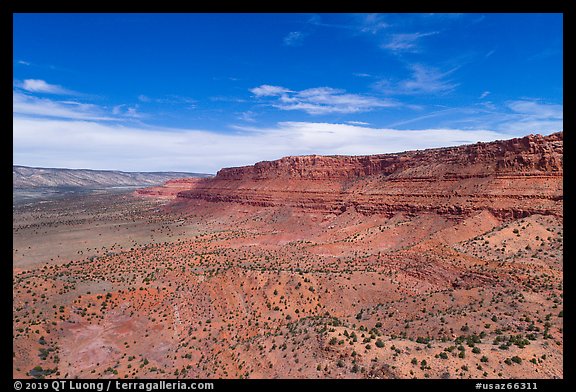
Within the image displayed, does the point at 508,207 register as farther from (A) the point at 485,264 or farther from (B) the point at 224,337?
(B) the point at 224,337

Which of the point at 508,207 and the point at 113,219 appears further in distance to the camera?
the point at 113,219

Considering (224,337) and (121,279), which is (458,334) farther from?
(121,279)

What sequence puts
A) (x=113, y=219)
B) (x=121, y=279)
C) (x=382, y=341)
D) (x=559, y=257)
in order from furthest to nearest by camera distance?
(x=113, y=219) < (x=121, y=279) < (x=559, y=257) < (x=382, y=341)

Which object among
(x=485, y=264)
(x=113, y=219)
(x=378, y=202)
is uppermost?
(x=378, y=202)

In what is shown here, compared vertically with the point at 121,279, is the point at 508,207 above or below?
above
